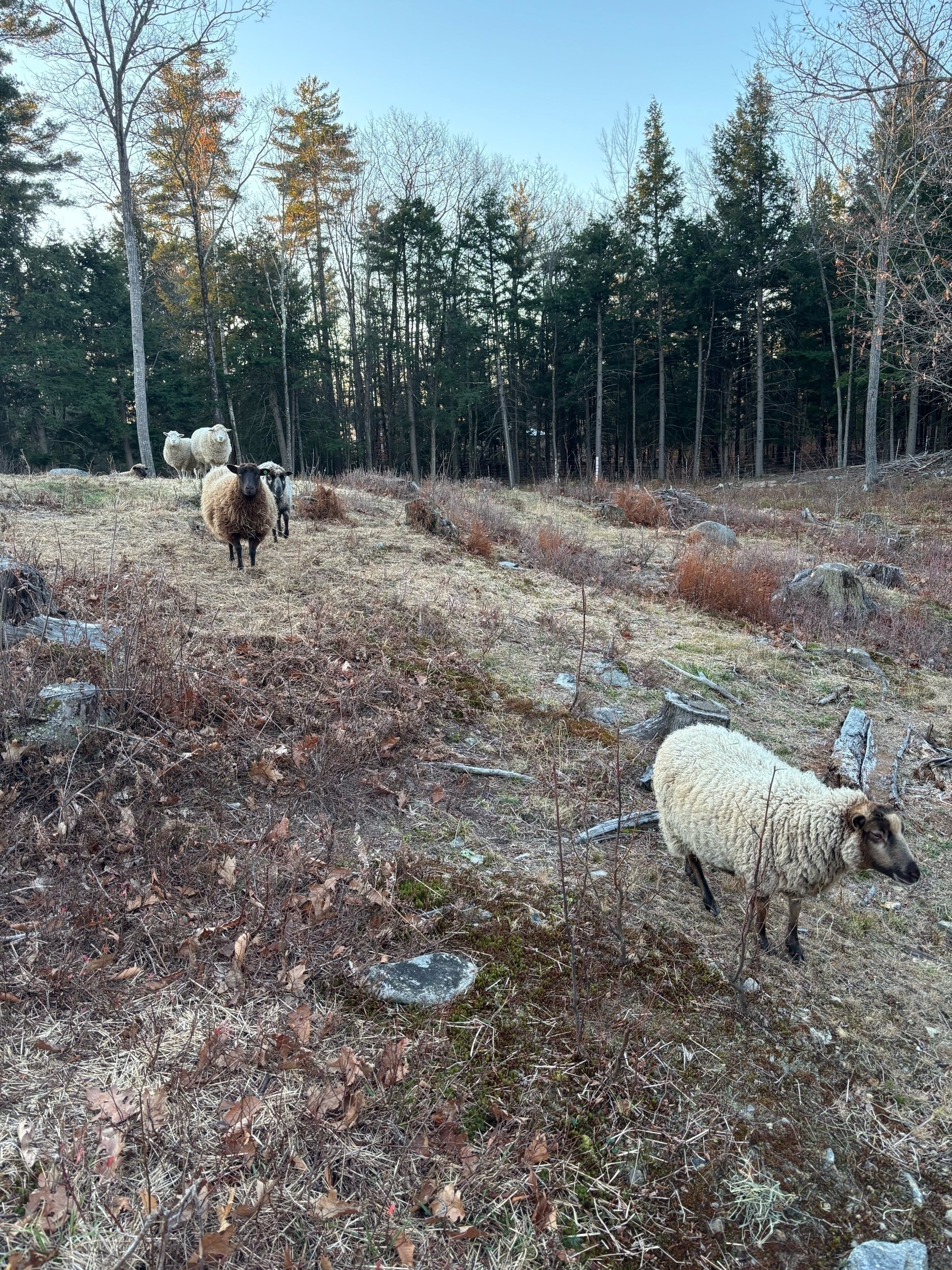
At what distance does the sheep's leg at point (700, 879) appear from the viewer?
376cm

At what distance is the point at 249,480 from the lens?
25.6 feet

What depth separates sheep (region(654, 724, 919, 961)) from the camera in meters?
3.27

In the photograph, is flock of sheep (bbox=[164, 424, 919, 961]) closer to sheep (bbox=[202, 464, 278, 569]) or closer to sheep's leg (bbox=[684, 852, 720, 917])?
sheep's leg (bbox=[684, 852, 720, 917])

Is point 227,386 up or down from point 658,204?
down

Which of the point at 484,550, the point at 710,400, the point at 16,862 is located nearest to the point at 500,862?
the point at 16,862

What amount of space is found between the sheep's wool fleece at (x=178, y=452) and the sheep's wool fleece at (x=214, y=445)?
2.01 feet

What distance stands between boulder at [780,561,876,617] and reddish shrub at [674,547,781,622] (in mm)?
434

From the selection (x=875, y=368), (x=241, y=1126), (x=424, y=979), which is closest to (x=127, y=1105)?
(x=241, y=1126)

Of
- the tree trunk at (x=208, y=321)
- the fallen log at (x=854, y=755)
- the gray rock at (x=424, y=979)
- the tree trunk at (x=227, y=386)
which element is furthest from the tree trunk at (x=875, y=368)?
the tree trunk at (x=227, y=386)

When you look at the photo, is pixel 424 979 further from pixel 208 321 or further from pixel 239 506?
pixel 208 321

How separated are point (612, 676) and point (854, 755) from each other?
2.29 m

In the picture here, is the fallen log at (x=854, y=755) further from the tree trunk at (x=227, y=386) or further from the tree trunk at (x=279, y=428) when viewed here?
the tree trunk at (x=279, y=428)

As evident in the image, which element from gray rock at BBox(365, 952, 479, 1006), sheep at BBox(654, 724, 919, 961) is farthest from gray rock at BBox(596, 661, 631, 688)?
gray rock at BBox(365, 952, 479, 1006)

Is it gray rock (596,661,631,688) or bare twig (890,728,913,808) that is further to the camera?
gray rock (596,661,631,688)
